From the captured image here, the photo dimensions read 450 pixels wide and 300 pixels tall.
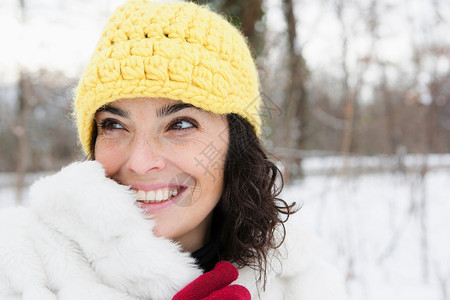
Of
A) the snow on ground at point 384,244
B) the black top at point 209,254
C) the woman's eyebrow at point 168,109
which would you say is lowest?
the snow on ground at point 384,244

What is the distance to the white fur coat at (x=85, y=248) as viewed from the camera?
1059 mm

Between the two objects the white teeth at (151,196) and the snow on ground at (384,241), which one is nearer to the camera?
the white teeth at (151,196)

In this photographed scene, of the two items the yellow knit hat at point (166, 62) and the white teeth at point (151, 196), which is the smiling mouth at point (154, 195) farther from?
the yellow knit hat at point (166, 62)

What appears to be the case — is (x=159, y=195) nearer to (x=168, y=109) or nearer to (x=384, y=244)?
(x=168, y=109)

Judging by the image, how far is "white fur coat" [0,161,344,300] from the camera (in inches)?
41.7

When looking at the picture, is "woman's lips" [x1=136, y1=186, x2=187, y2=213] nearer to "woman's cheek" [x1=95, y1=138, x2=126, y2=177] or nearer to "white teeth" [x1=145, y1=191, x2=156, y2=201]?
"white teeth" [x1=145, y1=191, x2=156, y2=201]

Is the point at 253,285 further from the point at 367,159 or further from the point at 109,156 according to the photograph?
the point at 367,159

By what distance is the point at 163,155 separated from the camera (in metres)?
1.22

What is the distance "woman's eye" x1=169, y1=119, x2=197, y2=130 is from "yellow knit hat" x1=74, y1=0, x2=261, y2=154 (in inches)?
3.2

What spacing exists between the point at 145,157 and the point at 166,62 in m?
0.31

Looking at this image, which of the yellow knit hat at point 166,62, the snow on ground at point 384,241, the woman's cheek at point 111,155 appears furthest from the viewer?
the snow on ground at point 384,241

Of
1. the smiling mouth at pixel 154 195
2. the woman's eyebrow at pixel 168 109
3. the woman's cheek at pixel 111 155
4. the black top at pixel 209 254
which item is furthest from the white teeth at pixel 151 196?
the black top at pixel 209 254

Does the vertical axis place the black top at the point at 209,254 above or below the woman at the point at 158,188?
below

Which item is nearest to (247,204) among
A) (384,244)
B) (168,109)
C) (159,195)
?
(159,195)
